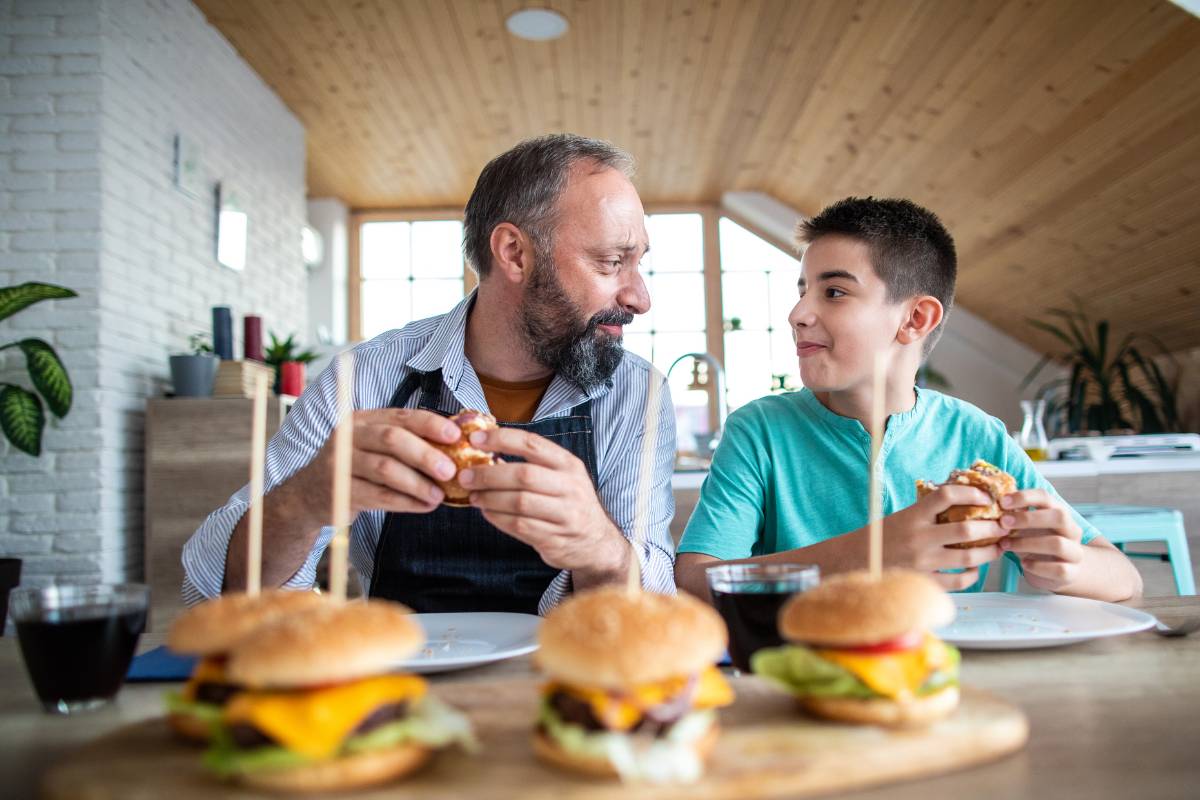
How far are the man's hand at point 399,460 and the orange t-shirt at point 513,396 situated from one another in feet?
2.05

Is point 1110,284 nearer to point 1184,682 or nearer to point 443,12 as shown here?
point 443,12

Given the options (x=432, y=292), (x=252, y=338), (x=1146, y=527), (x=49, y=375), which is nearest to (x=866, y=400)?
(x=1146, y=527)

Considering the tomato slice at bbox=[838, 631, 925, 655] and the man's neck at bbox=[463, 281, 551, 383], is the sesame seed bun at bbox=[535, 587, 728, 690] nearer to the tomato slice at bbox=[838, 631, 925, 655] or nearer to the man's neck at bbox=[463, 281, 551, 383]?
the tomato slice at bbox=[838, 631, 925, 655]

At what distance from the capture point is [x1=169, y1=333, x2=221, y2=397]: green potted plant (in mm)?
4164

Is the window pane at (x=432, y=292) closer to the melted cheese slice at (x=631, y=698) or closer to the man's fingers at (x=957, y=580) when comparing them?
the man's fingers at (x=957, y=580)

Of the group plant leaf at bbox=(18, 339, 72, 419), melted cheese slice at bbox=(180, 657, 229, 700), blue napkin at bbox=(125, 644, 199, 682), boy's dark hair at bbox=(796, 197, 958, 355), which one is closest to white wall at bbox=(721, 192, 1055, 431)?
plant leaf at bbox=(18, 339, 72, 419)

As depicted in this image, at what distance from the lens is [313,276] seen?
27.6 feet

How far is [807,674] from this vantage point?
82cm

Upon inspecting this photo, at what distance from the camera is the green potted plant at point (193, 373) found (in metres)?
4.16

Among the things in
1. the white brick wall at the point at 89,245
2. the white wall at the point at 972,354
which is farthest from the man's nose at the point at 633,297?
the white wall at the point at 972,354

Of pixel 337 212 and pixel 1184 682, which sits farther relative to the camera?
pixel 337 212

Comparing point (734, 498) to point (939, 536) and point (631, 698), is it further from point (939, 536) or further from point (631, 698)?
point (631, 698)

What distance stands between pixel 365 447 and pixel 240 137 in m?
4.87

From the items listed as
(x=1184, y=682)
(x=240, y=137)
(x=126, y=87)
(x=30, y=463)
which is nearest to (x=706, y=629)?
(x=1184, y=682)
